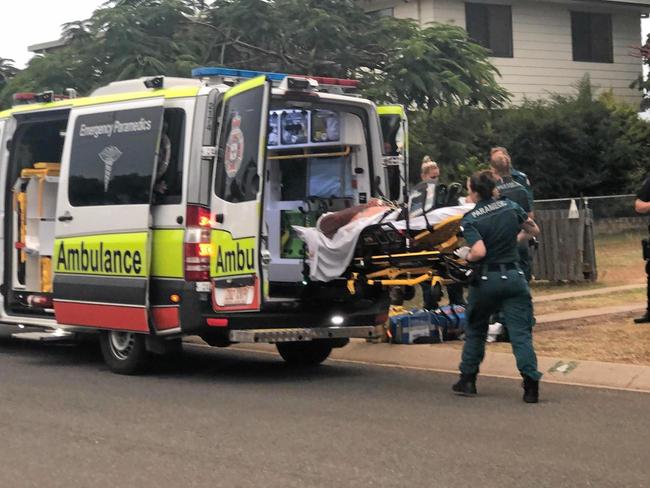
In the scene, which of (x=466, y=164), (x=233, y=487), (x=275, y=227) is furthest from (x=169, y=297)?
(x=466, y=164)

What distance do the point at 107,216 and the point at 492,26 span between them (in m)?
20.0

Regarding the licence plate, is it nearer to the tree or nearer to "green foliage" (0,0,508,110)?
"green foliage" (0,0,508,110)

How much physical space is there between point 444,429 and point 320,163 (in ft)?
12.5

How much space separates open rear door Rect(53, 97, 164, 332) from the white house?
1676 cm

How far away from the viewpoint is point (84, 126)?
9883 mm

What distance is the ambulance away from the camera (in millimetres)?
8875

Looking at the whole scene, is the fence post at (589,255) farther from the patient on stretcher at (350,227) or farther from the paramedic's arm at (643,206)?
the patient on stretcher at (350,227)

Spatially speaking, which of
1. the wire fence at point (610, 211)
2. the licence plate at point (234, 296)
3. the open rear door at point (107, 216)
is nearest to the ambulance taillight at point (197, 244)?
the licence plate at point (234, 296)

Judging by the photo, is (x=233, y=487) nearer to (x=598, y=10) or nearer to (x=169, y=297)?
(x=169, y=297)

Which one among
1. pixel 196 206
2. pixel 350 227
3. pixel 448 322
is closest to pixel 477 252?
pixel 350 227

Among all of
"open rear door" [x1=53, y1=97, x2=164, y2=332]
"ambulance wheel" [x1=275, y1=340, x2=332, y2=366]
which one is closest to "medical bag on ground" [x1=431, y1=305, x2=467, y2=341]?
"ambulance wheel" [x1=275, y1=340, x2=332, y2=366]

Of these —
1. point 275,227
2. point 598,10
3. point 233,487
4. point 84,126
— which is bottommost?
point 233,487

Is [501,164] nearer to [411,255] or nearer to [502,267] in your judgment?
[411,255]

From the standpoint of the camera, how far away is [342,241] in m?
8.82
